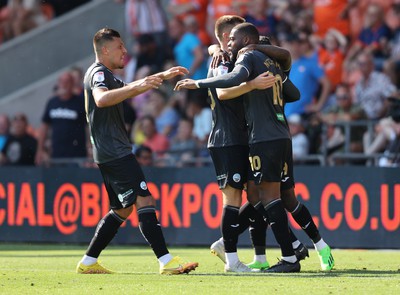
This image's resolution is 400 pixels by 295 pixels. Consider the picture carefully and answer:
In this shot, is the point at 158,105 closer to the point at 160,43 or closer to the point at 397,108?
the point at 160,43

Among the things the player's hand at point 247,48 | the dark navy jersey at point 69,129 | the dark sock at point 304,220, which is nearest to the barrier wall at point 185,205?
the dark navy jersey at point 69,129

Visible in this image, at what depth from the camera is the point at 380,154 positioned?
15.8 m

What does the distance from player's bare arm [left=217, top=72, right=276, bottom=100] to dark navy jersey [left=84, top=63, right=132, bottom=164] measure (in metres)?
1.06

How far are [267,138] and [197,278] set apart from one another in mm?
1504

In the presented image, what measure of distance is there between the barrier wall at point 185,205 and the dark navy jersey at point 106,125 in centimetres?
508

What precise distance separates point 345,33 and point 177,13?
11.3 feet

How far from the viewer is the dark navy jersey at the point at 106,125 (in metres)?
10.5

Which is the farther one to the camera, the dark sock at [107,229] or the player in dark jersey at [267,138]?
the dark sock at [107,229]

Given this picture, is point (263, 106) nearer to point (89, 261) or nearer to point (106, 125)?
point (106, 125)

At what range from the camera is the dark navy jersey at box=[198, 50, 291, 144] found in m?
10.4

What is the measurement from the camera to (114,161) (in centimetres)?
1051

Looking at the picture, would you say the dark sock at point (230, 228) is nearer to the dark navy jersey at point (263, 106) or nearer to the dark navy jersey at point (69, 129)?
the dark navy jersey at point (263, 106)

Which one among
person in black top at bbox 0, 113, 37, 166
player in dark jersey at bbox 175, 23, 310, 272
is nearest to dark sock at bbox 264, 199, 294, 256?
player in dark jersey at bbox 175, 23, 310, 272

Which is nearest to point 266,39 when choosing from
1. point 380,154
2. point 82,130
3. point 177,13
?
point 380,154
